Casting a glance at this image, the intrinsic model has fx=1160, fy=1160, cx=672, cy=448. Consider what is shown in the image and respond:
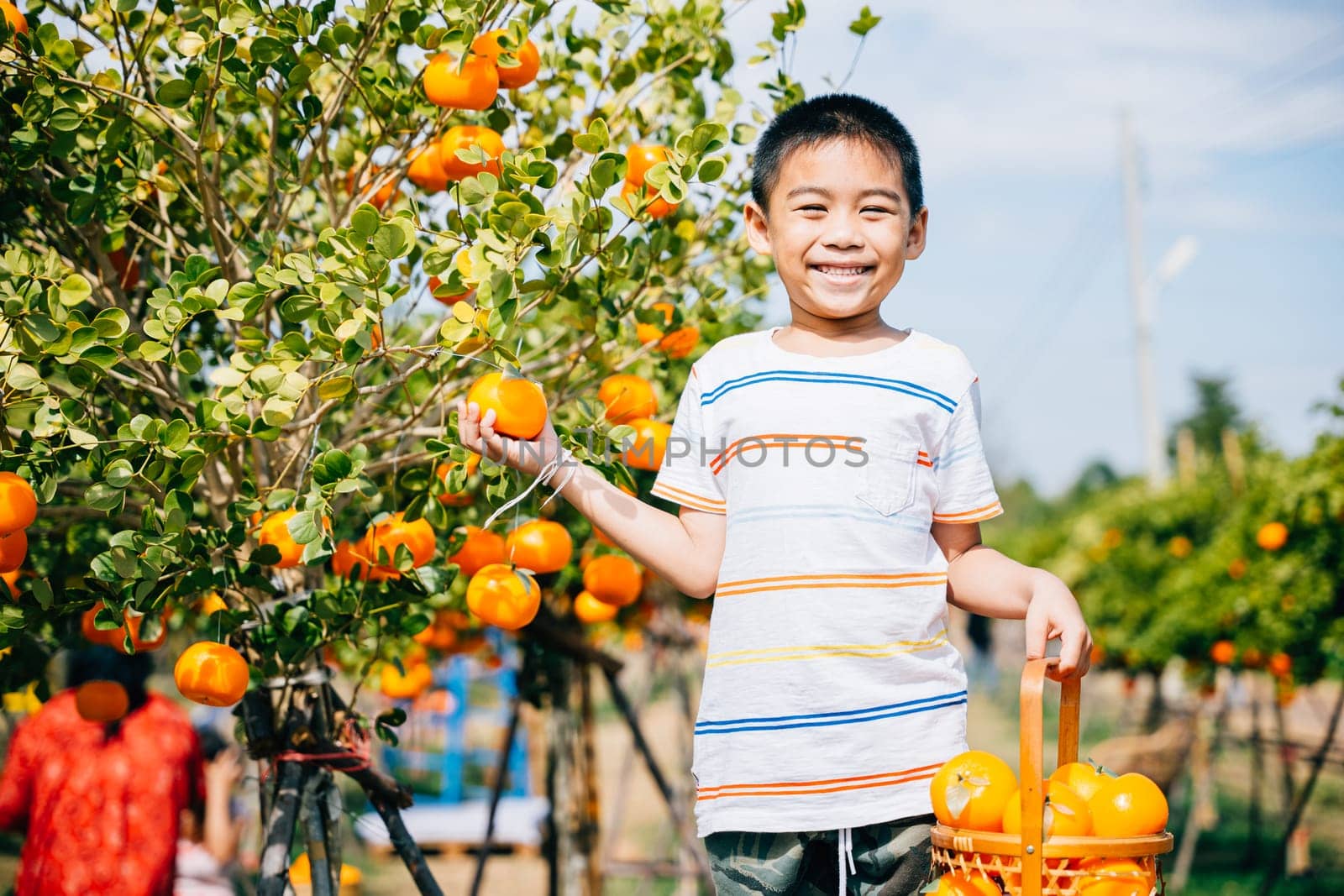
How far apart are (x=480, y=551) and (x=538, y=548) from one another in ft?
0.44

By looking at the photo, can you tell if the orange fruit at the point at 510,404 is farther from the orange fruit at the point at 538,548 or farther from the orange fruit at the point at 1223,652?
the orange fruit at the point at 1223,652

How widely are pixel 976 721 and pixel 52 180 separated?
58.5 ft

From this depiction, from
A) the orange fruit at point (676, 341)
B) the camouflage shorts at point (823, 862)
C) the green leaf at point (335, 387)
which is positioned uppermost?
the orange fruit at point (676, 341)

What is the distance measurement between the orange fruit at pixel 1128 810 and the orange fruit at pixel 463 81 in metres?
1.36

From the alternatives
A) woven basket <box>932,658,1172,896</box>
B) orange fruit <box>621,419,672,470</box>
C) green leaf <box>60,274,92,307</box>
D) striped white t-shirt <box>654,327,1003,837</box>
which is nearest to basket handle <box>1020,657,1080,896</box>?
woven basket <box>932,658,1172,896</box>

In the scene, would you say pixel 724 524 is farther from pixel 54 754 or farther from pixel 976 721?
pixel 976 721

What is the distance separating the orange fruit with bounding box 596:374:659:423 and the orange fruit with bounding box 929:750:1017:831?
2.92ft

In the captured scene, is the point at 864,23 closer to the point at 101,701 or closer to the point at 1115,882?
the point at 1115,882

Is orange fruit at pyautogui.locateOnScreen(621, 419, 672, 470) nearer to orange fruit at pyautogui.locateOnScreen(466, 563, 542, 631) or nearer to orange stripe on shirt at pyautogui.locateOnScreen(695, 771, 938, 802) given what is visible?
orange fruit at pyautogui.locateOnScreen(466, 563, 542, 631)

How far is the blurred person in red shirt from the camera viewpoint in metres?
3.00

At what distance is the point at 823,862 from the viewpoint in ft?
5.14

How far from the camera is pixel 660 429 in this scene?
221 centimetres

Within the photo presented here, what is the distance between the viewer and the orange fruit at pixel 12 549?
67.5 inches

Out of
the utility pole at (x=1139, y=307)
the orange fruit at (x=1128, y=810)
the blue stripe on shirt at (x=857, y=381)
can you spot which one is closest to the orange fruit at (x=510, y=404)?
the blue stripe on shirt at (x=857, y=381)
